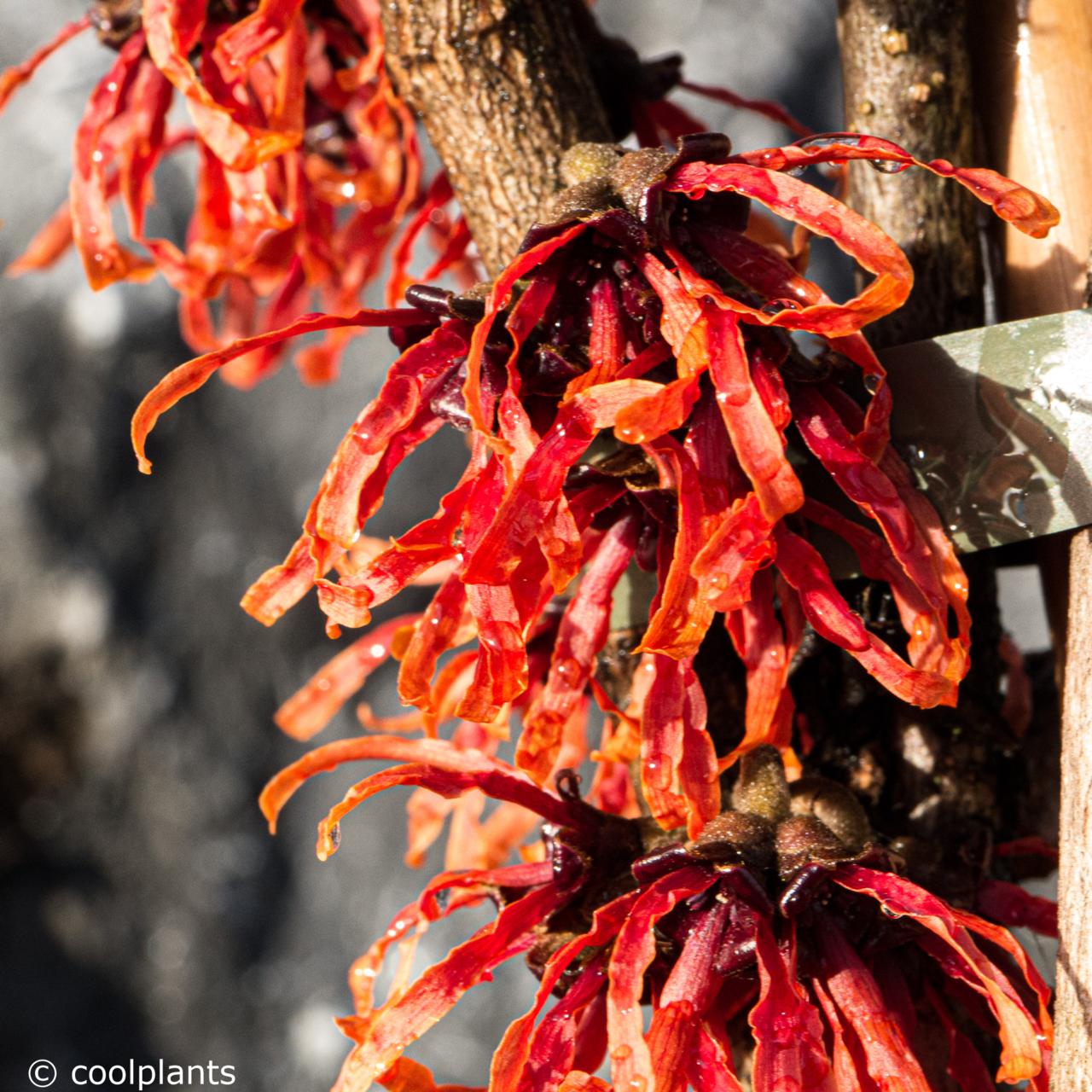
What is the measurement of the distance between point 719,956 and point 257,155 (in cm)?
36

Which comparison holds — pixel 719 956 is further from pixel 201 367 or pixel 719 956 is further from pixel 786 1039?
pixel 201 367

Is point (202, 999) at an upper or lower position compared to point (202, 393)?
lower

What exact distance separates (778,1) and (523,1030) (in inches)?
87.2

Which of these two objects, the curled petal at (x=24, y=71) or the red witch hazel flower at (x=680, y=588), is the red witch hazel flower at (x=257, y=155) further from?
the red witch hazel flower at (x=680, y=588)

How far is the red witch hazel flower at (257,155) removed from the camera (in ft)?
1.70

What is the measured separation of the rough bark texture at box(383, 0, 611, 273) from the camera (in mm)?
517

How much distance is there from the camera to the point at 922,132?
53 cm

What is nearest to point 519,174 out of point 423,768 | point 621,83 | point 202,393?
point 621,83

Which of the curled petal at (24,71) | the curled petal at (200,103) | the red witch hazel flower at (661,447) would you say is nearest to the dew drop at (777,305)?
the red witch hazel flower at (661,447)

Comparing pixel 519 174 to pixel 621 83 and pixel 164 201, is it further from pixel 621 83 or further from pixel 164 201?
pixel 164 201

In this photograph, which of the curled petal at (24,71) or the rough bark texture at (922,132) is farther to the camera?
the curled petal at (24,71)

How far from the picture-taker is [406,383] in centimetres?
42

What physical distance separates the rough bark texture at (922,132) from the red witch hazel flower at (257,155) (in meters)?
0.20

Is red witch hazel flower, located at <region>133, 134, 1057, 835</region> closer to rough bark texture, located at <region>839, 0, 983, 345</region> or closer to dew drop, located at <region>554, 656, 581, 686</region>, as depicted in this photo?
dew drop, located at <region>554, 656, 581, 686</region>
